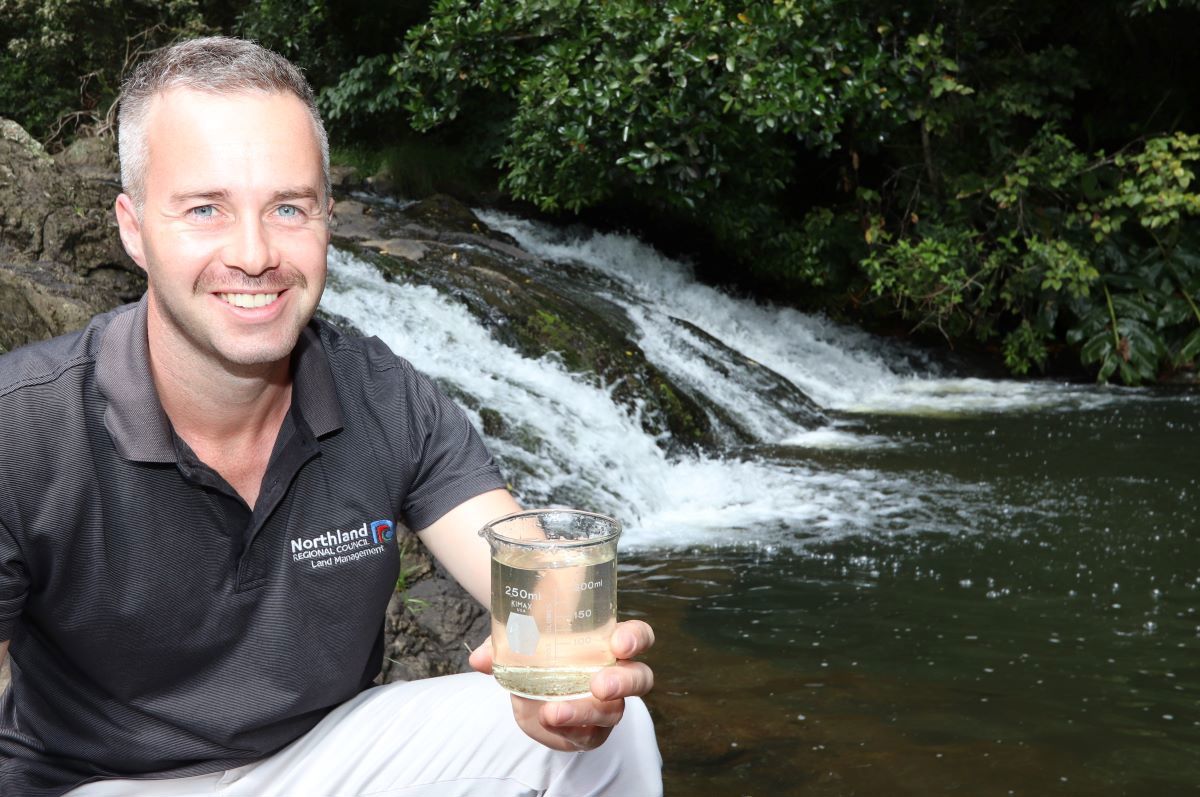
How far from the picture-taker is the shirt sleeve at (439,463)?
7.86 feet

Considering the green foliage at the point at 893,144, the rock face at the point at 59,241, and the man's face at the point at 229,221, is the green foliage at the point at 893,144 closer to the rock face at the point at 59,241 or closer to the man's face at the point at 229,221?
the rock face at the point at 59,241

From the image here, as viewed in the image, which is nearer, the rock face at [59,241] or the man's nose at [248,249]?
the man's nose at [248,249]

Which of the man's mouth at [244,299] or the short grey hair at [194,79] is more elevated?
the short grey hair at [194,79]

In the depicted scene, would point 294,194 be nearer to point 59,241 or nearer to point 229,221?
point 229,221

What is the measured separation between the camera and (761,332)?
11922 millimetres

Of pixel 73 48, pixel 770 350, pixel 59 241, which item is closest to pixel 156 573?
pixel 59 241

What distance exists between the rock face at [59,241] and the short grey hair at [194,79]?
2999 millimetres

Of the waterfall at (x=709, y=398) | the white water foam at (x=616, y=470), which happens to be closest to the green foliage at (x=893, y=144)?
the waterfall at (x=709, y=398)

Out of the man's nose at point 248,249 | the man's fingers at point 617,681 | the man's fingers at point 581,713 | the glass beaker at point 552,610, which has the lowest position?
the man's fingers at point 581,713

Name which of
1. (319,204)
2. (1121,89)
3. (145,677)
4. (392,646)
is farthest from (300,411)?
(1121,89)

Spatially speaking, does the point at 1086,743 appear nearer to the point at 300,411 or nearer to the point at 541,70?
the point at 300,411

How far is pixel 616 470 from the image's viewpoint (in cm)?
772

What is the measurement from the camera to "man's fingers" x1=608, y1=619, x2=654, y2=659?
5.88 ft

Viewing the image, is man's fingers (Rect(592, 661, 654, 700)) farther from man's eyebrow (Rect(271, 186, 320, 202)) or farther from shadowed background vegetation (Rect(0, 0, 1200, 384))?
shadowed background vegetation (Rect(0, 0, 1200, 384))
